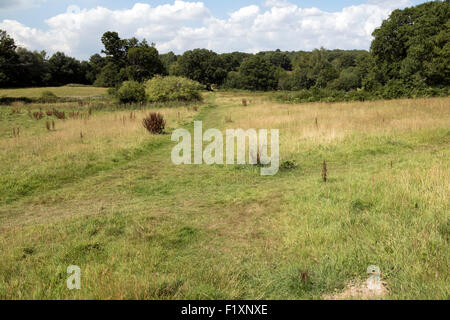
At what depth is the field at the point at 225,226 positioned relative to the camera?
347 cm

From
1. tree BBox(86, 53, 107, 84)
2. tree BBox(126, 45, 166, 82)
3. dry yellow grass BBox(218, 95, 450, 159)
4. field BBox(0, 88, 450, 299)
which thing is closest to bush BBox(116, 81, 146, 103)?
dry yellow grass BBox(218, 95, 450, 159)

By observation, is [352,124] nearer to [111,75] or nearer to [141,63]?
[141,63]

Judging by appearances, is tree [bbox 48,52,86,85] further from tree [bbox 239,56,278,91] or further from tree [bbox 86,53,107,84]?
tree [bbox 239,56,278,91]

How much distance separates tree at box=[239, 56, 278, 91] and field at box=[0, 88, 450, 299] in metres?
68.0

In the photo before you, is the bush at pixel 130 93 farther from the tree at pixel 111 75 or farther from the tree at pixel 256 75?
the tree at pixel 256 75

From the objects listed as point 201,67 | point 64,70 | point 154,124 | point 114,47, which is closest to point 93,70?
point 64,70

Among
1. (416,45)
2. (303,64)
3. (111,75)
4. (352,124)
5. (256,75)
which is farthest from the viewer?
(303,64)

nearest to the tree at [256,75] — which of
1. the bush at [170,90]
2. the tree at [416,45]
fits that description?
the bush at [170,90]

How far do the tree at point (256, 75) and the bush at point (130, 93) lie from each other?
45.0 metres

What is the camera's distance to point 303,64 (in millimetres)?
97438

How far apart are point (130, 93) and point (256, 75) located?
48.5m

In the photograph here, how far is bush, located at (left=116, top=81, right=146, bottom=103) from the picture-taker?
34.3m
